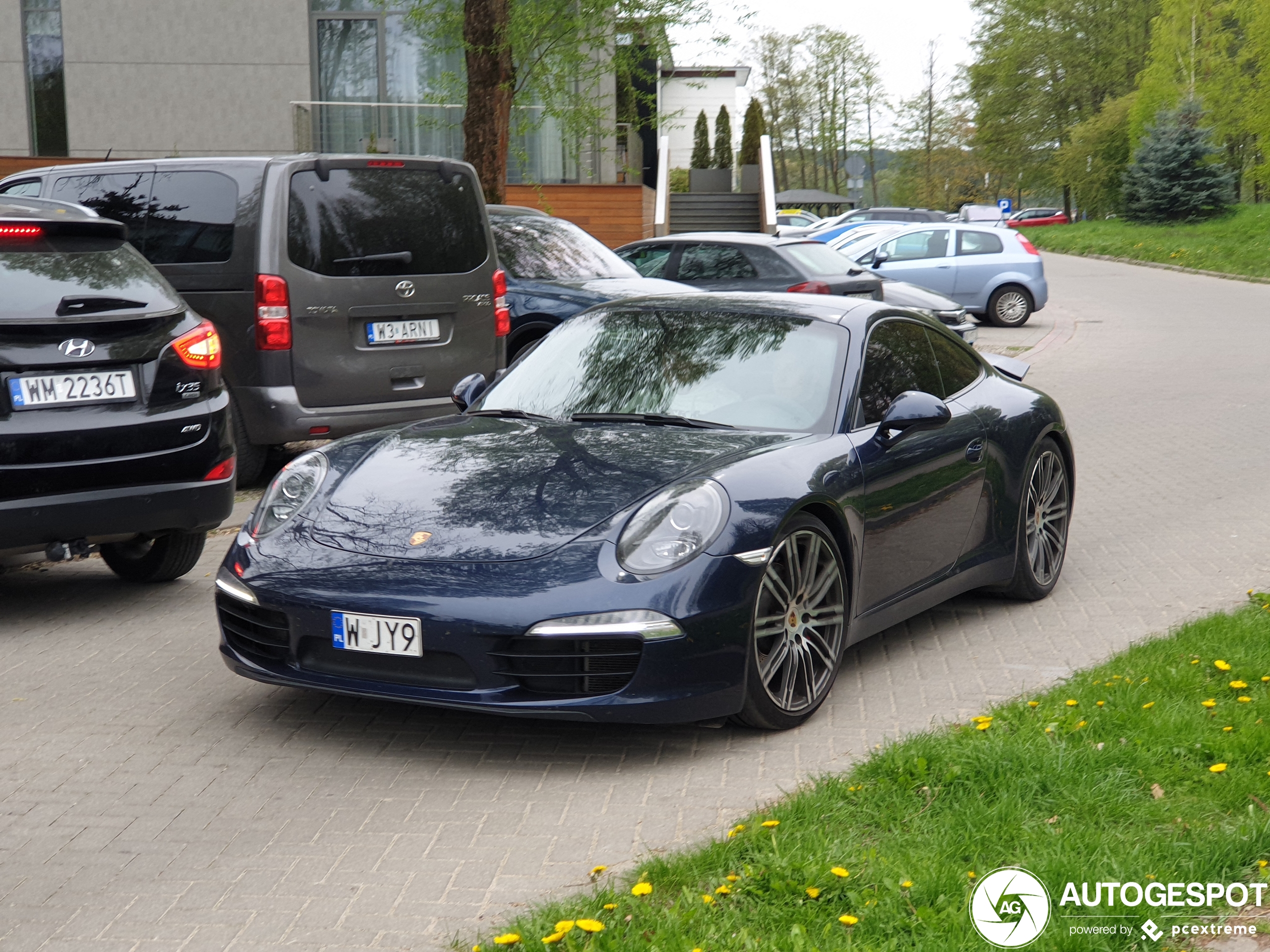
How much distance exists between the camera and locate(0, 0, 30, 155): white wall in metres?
22.0

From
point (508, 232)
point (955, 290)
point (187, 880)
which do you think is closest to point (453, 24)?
point (508, 232)

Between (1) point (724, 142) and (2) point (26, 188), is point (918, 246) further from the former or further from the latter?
(1) point (724, 142)

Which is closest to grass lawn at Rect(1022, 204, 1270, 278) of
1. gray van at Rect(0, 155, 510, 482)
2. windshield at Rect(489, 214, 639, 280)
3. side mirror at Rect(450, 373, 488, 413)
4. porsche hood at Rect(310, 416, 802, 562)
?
windshield at Rect(489, 214, 639, 280)

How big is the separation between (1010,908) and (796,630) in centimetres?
167

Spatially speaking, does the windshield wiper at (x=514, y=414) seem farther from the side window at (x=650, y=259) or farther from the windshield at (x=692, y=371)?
the side window at (x=650, y=259)

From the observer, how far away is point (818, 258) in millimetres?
15945

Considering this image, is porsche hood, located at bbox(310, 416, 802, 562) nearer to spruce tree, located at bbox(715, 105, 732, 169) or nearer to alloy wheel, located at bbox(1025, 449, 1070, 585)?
alloy wheel, located at bbox(1025, 449, 1070, 585)

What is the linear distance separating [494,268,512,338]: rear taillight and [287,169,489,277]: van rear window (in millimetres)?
248

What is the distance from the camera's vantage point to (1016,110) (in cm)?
7656

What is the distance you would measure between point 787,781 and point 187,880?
67.7 inches

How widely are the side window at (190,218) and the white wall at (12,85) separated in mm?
14917

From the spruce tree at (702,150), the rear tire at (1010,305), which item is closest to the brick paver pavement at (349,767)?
the rear tire at (1010,305)

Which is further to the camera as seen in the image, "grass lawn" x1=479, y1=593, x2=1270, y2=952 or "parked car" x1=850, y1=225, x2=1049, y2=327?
"parked car" x1=850, y1=225, x2=1049, y2=327

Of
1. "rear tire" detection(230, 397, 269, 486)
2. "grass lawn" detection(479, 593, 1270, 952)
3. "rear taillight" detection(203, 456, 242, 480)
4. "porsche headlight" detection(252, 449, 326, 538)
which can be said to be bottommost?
"grass lawn" detection(479, 593, 1270, 952)
